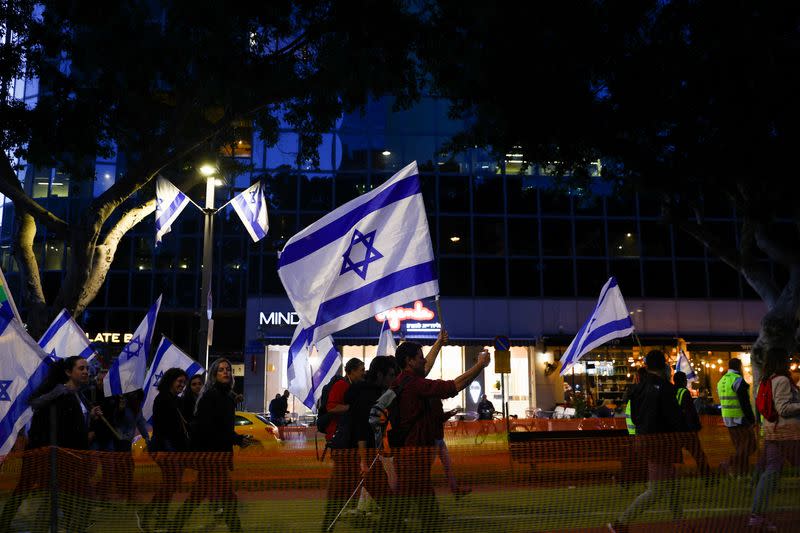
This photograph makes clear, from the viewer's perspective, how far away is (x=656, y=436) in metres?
7.62

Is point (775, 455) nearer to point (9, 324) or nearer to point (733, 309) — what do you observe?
point (9, 324)

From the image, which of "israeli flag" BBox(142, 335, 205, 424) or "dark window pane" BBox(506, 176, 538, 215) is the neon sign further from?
"israeli flag" BBox(142, 335, 205, 424)

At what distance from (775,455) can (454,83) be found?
9.55 metres

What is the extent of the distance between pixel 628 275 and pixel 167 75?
24.3 meters

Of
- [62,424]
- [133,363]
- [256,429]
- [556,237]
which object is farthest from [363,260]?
[556,237]

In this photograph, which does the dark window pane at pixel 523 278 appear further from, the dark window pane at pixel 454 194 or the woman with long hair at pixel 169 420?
the woman with long hair at pixel 169 420

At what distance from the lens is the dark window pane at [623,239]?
33.9 meters

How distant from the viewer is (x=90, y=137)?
14227 mm

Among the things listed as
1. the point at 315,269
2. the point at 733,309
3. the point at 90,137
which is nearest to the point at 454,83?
the point at 90,137

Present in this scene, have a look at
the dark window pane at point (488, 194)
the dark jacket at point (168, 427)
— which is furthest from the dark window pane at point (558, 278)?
the dark jacket at point (168, 427)

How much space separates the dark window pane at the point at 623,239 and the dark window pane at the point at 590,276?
879mm

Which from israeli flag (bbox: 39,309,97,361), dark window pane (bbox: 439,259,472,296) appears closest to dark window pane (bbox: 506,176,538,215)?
dark window pane (bbox: 439,259,472,296)

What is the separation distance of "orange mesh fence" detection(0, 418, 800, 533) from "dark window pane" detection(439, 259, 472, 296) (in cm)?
2339

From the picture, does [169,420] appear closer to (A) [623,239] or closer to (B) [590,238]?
(B) [590,238]
